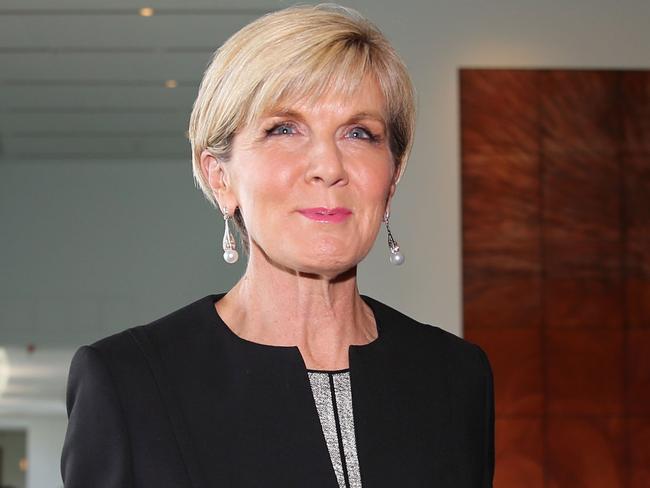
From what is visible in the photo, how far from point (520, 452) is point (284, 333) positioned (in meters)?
4.67

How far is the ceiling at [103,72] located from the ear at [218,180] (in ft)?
16.8

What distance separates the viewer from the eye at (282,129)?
5.29ft

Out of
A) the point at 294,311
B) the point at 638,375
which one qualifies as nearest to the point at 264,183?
the point at 294,311

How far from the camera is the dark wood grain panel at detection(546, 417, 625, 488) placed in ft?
20.4

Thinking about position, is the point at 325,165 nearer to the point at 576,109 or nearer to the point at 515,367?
the point at 515,367

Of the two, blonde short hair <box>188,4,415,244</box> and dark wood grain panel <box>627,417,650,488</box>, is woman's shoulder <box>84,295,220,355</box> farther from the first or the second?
dark wood grain panel <box>627,417,650,488</box>

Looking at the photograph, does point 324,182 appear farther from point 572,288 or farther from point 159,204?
point 159,204

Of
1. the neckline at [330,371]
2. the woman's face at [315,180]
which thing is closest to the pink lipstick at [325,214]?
the woman's face at [315,180]

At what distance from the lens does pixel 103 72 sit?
324 inches

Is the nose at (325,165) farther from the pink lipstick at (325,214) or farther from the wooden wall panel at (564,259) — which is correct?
the wooden wall panel at (564,259)

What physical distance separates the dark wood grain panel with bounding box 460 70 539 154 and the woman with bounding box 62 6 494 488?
463cm

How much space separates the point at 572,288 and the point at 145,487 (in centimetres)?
505

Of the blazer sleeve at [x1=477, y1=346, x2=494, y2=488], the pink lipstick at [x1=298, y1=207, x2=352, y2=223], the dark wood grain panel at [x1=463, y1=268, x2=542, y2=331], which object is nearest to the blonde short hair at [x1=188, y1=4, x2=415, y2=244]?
the pink lipstick at [x1=298, y1=207, x2=352, y2=223]

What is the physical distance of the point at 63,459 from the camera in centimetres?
159
